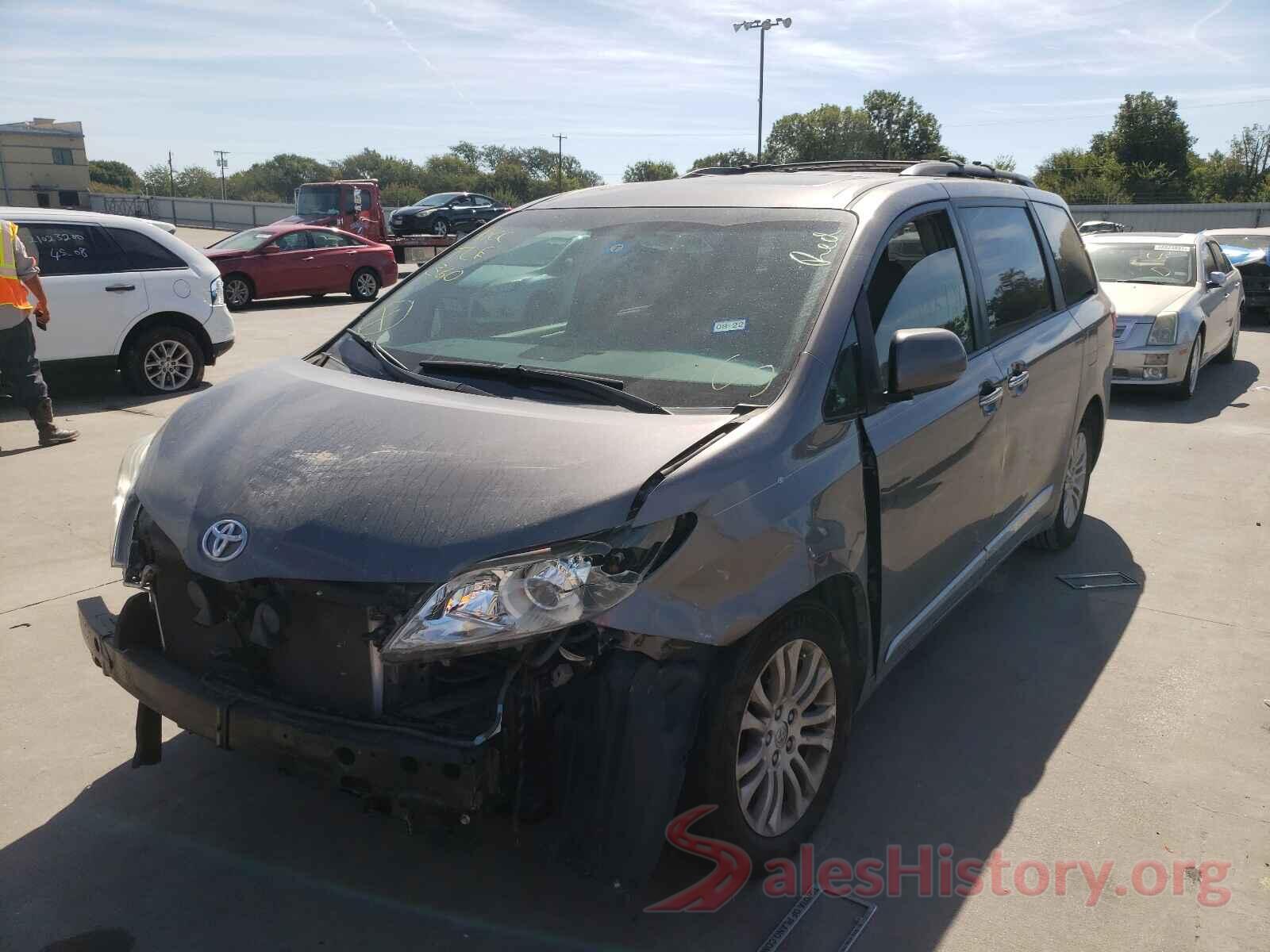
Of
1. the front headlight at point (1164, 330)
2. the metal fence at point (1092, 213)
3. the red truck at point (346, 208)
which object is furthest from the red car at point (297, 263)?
the metal fence at point (1092, 213)

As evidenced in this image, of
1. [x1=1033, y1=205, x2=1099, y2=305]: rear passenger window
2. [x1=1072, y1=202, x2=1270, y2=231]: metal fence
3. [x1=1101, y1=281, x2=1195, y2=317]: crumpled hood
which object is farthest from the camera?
[x1=1072, y1=202, x2=1270, y2=231]: metal fence

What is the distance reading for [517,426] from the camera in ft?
9.04

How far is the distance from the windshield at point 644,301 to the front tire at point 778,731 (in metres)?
0.67

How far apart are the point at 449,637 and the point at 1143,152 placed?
86465mm

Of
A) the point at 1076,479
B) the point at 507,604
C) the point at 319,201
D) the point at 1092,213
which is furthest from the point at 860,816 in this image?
the point at 1092,213

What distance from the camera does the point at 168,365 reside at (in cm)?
1006

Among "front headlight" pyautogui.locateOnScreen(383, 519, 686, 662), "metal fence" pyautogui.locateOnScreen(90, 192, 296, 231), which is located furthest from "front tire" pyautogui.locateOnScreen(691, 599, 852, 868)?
"metal fence" pyautogui.locateOnScreen(90, 192, 296, 231)

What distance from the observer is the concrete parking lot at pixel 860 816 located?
2.71 metres

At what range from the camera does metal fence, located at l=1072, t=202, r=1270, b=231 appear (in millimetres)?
41781

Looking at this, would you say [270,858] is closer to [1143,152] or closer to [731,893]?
[731,893]

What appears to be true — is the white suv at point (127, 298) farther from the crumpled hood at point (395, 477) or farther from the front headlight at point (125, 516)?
the crumpled hood at point (395, 477)

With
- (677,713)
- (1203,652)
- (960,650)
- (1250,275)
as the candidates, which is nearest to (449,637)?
(677,713)

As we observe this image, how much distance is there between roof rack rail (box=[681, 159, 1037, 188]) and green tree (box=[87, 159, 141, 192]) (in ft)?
389

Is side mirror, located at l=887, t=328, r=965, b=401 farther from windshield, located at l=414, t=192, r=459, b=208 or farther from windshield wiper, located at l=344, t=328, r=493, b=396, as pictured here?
windshield, located at l=414, t=192, r=459, b=208
